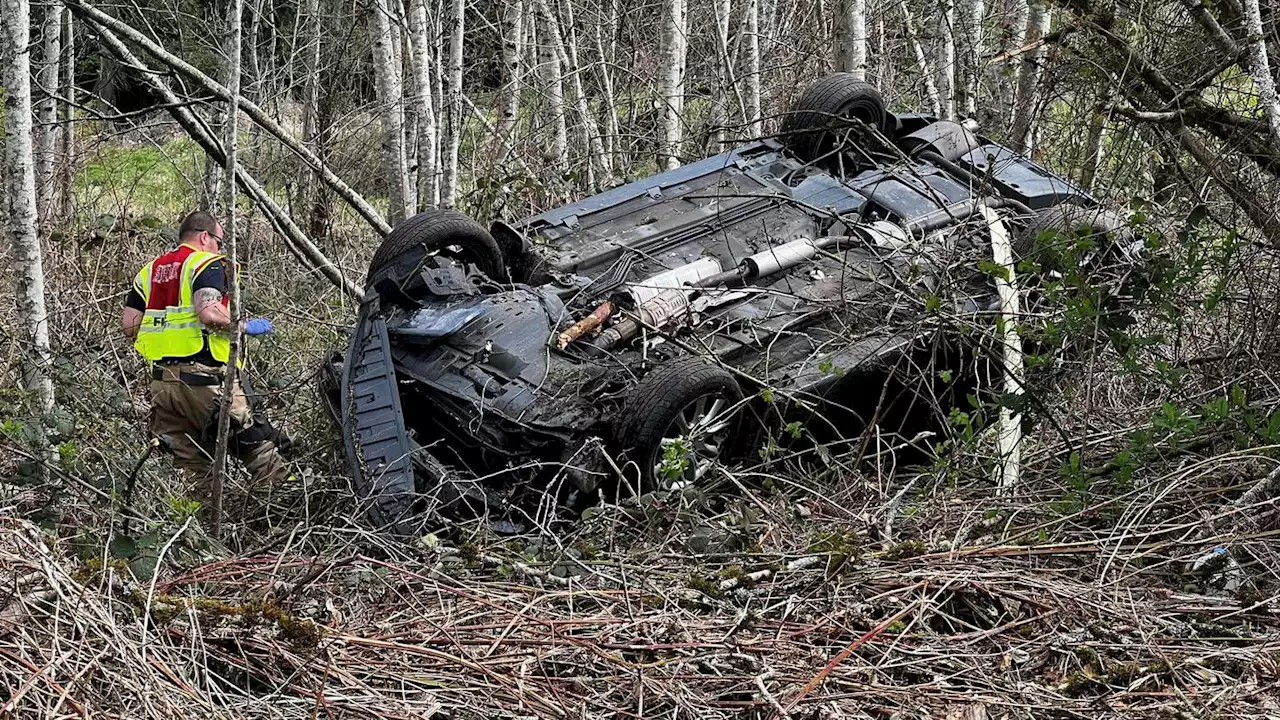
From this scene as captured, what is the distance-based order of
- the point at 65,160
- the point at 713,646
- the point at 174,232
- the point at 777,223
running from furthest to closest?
the point at 65,160 < the point at 174,232 < the point at 777,223 < the point at 713,646

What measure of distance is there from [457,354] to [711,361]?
3.97ft

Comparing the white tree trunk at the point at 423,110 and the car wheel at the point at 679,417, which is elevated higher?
the white tree trunk at the point at 423,110

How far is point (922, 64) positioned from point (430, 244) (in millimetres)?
6844

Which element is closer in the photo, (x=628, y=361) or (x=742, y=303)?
(x=628, y=361)

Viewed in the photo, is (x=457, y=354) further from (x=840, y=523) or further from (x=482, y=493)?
(x=840, y=523)

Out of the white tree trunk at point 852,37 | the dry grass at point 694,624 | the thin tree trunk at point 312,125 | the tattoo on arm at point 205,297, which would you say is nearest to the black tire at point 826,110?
the white tree trunk at point 852,37

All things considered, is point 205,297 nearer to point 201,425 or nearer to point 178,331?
point 178,331

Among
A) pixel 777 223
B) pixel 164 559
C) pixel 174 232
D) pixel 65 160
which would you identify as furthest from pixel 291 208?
pixel 164 559

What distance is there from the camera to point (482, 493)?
580 centimetres

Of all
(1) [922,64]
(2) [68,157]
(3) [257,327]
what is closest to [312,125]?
(2) [68,157]

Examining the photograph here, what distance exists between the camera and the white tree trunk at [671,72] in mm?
10172

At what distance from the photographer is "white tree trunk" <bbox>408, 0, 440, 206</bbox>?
891 cm

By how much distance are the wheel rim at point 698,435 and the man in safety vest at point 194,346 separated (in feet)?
6.65

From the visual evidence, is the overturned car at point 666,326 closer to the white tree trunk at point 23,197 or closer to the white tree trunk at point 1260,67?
the white tree trunk at point 1260,67
